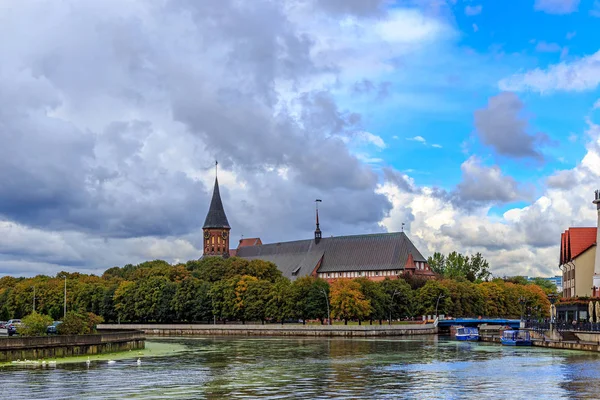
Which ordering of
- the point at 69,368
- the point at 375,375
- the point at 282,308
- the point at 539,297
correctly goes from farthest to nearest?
the point at 539,297
the point at 282,308
the point at 69,368
the point at 375,375

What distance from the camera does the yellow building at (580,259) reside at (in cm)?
10644

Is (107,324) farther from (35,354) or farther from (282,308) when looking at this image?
(35,354)

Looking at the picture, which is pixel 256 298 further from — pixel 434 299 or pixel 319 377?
pixel 319 377

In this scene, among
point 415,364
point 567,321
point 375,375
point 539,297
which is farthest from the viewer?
point 539,297

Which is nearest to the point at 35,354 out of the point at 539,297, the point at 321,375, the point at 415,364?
the point at 321,375

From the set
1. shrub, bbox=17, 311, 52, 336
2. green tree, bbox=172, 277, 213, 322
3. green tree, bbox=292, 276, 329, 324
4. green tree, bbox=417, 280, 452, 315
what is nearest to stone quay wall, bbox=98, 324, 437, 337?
green tree, bbox=292, 276, 329, 324

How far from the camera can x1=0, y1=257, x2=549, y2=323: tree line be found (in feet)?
497

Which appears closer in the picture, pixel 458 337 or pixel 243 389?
pixel 243 389

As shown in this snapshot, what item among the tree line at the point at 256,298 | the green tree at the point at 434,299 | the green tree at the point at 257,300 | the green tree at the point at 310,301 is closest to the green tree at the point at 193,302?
the tree line at the point at 256,298

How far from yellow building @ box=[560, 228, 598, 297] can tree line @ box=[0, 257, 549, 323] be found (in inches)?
1120

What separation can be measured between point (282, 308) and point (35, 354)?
87651mm

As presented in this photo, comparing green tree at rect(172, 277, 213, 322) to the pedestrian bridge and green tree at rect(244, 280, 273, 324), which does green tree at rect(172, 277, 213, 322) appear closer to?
green tree at rect(244, 280, 273, 324)

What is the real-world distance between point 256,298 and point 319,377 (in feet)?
339

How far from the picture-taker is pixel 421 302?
16250 cm
